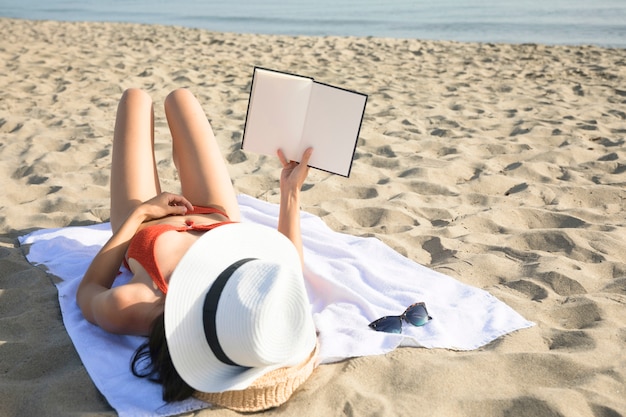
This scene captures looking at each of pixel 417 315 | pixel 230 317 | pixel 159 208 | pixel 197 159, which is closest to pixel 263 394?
pixel 230 317

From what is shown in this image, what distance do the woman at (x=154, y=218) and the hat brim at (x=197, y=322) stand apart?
6 centimetres

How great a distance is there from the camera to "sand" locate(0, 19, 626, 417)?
237cm

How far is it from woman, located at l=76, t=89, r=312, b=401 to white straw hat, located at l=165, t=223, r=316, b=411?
10 cm

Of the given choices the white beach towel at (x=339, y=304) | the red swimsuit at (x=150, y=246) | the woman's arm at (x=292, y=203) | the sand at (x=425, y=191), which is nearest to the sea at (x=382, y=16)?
the sand at (x=425, y=191)

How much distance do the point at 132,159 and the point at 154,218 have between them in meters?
0.43

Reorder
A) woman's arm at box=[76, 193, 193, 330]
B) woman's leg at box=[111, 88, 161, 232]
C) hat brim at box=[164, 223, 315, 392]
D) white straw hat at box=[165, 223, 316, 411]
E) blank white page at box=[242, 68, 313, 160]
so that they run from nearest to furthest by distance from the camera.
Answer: white straw hat at box=[165, 223, 316, 411] → hat brim at box=[164, 223, 315, 392] → woman's arm at box=[76, 193, 193, 330] → blank white page at box=[242, 68, 313, 160] → woman's leg at box=[111, 88, 161, 232]

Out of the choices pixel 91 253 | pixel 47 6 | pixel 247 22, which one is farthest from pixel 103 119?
pixel 47 6

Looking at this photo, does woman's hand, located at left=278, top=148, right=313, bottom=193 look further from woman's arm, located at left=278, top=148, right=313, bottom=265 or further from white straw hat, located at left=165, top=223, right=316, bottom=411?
white straw hat, located at left=165, top=223, right=316, bottom=411

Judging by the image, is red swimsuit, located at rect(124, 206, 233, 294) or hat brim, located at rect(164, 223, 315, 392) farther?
red swimsuit, located at rect(124, 206, 233, 294)

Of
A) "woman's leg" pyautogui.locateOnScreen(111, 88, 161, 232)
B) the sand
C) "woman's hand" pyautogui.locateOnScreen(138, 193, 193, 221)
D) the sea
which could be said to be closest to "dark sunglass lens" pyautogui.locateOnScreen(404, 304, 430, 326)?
the sand

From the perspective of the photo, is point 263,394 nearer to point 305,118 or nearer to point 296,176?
point 296,176

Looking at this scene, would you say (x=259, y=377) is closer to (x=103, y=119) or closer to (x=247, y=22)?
(x=103, y=119)

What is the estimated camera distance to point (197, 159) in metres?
3.22

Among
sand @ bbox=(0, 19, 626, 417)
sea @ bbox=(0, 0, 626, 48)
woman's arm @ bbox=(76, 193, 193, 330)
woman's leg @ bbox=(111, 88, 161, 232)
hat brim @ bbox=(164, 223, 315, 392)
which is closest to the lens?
hat brim @ bbox=(164, 223, 315, 392)
